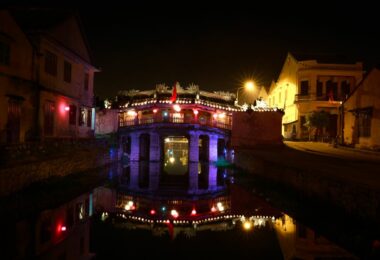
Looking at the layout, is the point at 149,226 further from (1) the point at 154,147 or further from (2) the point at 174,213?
(1) the point at 154,147

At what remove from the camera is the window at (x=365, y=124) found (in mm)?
29453

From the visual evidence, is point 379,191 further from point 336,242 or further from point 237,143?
point 237,143

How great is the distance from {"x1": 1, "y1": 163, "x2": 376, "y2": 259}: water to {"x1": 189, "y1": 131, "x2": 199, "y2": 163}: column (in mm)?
16873

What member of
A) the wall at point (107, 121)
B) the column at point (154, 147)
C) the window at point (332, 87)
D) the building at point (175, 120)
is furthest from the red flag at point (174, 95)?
the window at point (332, 87)

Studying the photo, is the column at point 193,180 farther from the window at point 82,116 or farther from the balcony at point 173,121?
the window at point 82,116

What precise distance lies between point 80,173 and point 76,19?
1299cm

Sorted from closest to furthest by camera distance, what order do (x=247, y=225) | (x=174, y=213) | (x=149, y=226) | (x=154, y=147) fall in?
(x=149, y=226) → (x=247, y=225) → (x=174, y=213) → (x=154, y=147)

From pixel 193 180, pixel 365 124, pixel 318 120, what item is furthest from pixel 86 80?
pixel 365 124

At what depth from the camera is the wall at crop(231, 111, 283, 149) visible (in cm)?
3584

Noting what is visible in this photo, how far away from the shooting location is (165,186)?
23.7 meters

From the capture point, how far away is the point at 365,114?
29828 millimetres

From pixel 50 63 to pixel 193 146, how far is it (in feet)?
58.7

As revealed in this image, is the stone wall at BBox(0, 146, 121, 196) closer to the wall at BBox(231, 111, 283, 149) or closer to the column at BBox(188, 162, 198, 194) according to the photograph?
the column at BBox(188, 162, 198, 194)

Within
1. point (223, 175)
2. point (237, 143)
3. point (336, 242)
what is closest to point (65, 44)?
point (223, 175)
